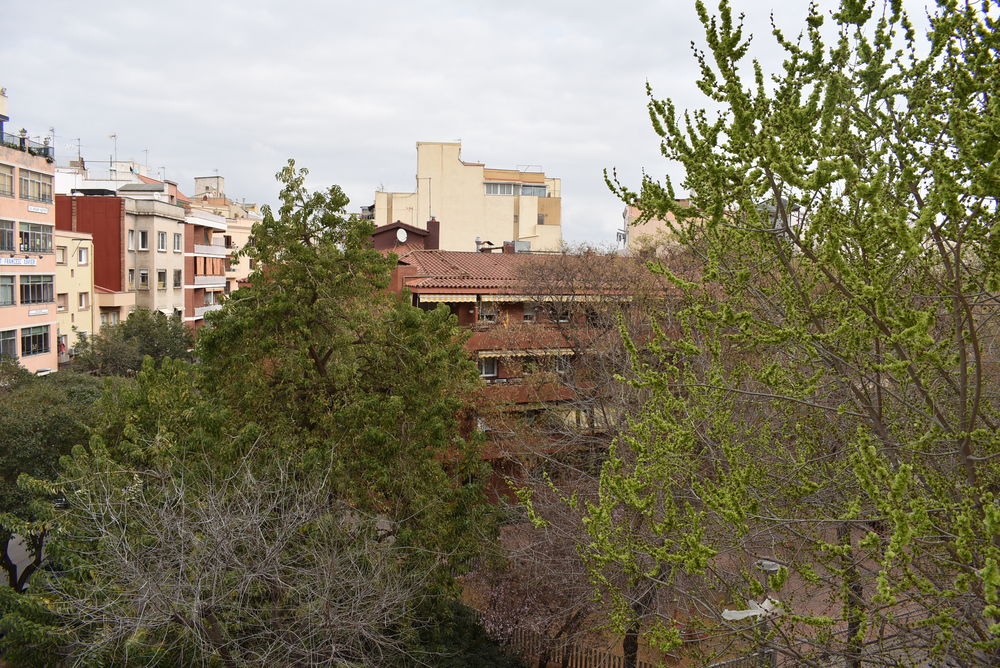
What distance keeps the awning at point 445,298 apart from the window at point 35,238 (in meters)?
15.4

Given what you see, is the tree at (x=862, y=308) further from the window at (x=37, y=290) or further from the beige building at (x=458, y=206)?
the beige building at (x=458, y=206)

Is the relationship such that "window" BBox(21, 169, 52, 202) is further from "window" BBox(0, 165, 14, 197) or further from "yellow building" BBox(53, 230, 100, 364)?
"yellow building" BBox(53, 230, 100, 364)

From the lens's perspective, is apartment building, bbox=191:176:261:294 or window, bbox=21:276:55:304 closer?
window, bbox=21:276:55:304

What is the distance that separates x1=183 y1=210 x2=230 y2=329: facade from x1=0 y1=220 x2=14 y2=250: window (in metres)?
16.0

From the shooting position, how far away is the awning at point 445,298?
80.1 feet

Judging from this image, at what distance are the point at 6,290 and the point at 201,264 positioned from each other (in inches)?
841

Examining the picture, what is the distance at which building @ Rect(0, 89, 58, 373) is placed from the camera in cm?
2836

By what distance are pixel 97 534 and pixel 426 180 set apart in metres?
40.2

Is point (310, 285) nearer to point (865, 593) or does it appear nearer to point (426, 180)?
point (865, 593)

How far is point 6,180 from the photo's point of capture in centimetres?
2845

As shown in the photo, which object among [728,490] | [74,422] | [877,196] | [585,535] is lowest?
[585,535]

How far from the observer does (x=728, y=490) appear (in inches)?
213

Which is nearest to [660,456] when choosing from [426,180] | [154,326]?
[154,326]

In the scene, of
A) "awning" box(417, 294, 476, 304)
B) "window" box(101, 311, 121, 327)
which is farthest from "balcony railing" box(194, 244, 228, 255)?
"awning" box(417, 294, 476, 304)
